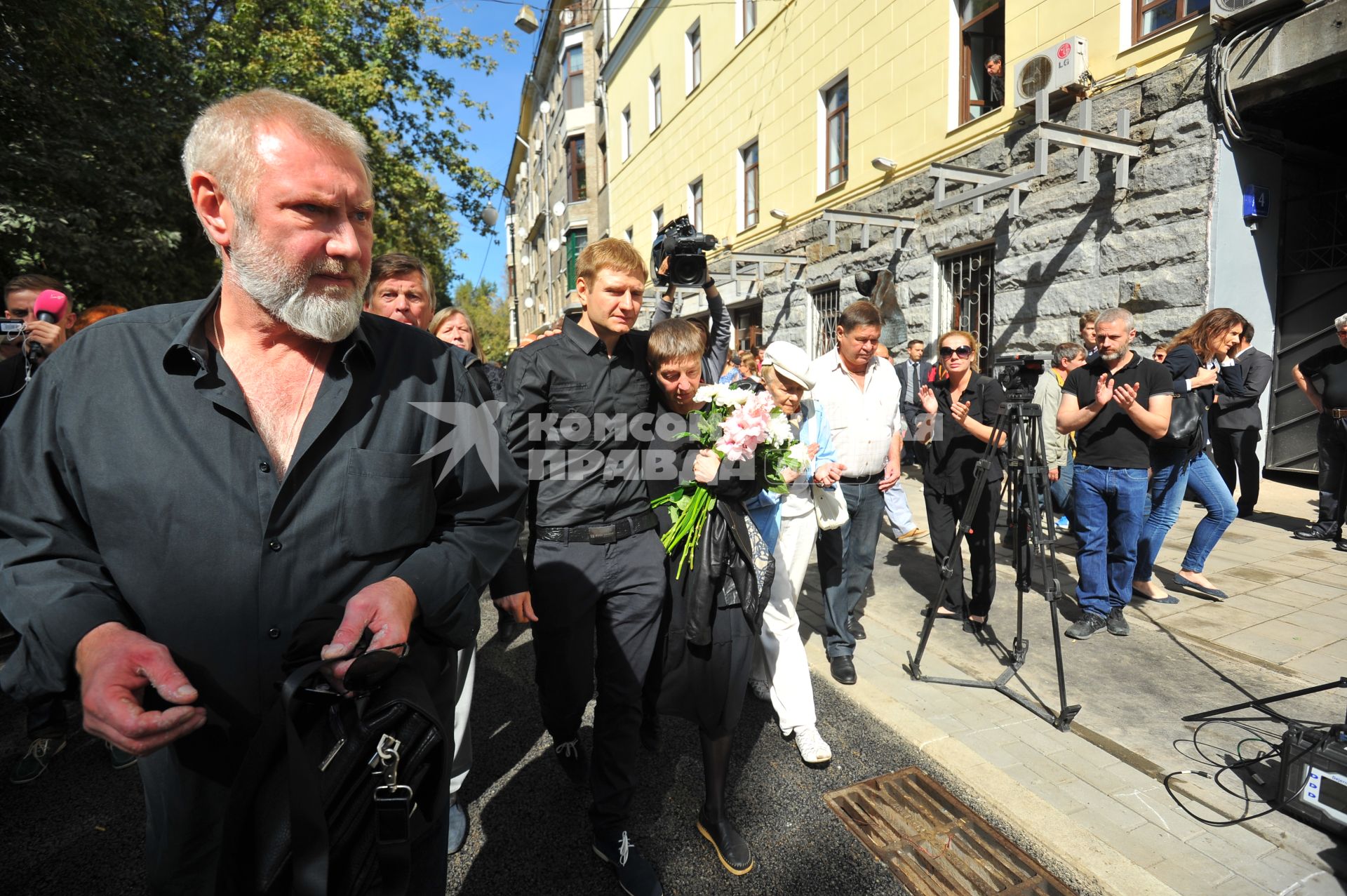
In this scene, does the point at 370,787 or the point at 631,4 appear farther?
the point at 631,4

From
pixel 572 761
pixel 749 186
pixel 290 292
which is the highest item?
pixel 749 186

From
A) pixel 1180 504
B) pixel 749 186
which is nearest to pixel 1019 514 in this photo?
pixel 1180 504

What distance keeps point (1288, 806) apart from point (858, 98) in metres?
11.2

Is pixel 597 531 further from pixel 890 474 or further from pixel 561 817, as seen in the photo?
pixel 890 474

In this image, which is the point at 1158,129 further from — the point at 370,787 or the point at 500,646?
the point at 370,787

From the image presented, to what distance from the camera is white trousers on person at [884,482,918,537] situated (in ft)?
23.2

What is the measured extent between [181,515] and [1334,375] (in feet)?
28.0

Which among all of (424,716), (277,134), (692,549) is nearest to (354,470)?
(424,716)

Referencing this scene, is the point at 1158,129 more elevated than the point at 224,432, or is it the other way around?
the point at 1158,129

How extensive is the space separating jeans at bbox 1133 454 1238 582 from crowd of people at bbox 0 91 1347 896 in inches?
125

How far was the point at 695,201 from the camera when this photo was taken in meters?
17.8

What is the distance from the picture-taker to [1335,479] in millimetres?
6301

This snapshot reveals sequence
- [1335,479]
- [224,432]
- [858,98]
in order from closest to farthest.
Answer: [224,432]
[1335,479]
[858,98]

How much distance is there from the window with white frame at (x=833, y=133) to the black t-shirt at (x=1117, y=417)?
28.1ft
